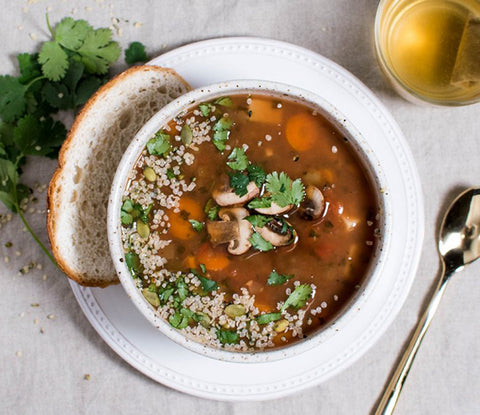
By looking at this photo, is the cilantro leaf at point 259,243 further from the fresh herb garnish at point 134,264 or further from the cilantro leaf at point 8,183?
the cilantro leaf at point 8,183

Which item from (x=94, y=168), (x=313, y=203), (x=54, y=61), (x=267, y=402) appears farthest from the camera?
(x=267, y=402)

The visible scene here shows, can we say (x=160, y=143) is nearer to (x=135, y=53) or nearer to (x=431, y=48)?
(x=135, y=53)

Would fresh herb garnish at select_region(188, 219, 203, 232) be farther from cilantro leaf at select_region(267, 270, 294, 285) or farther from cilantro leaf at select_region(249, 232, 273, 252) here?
cilantro leaf at select_region(267, 270, 294, 285)

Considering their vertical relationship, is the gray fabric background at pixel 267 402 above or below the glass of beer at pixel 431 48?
below

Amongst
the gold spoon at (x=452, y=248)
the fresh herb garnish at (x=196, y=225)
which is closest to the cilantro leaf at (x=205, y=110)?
the fresh herb garnish at (x=196, y=225)

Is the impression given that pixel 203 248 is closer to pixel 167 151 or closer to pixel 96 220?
pixel 167 151

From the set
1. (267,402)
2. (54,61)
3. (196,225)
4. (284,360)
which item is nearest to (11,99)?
(54,61)
